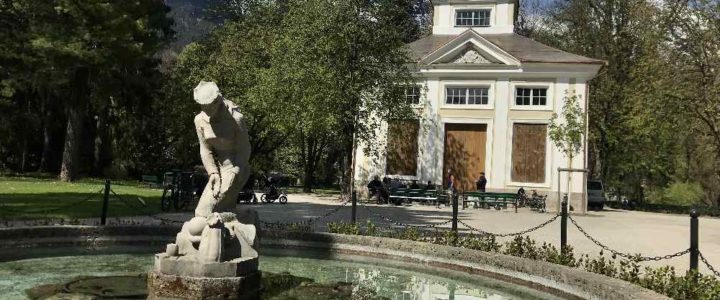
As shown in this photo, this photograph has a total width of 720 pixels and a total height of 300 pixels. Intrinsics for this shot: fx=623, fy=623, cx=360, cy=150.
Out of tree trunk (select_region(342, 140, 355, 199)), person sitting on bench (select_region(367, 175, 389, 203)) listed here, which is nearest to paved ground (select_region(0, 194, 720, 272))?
person sitting on bench (select_region(367, 175, 389, 203))

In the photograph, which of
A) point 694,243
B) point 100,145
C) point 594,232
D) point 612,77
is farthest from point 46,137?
point 694,243

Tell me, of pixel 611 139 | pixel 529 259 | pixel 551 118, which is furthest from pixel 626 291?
pixel 611 139

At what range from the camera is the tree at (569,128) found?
1148 inches

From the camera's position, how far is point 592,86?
137ft

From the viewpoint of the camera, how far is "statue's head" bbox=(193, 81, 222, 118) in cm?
743

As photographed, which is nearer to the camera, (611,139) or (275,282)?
(275,282)

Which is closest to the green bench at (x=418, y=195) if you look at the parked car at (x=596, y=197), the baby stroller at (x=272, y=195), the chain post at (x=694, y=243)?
the baby stroller at (x=272, y=195)

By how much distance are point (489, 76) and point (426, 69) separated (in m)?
3.24

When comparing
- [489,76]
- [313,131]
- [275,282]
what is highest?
[489,76]

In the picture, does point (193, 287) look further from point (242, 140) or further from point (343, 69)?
point (343, 69)

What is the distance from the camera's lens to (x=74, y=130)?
30.7 metres

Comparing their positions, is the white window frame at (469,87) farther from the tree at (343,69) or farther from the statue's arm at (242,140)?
the statue's arm at (242,140)

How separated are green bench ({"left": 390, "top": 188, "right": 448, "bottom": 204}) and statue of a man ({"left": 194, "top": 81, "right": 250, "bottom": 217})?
19.4 metres

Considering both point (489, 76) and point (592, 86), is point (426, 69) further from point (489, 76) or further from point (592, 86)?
point (592, 86)
